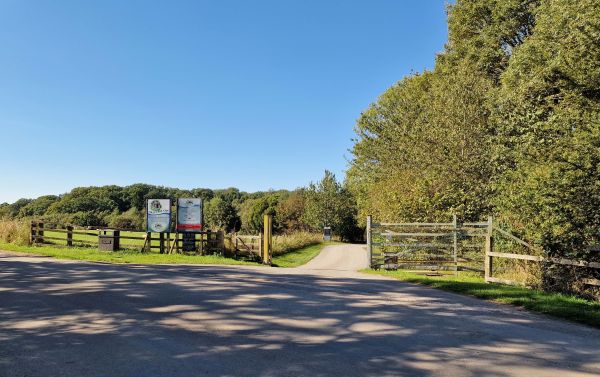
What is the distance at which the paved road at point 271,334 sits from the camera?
4.91 metres

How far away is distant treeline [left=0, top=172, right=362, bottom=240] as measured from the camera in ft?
195

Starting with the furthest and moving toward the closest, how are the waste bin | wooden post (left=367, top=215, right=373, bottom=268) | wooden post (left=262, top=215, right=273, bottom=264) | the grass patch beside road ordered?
the waste bin, wooden post (left=262, top=215, right=273, bottom=264), wooden post (left=367, top=215, right=373, bottom=268), the grass patch beside road

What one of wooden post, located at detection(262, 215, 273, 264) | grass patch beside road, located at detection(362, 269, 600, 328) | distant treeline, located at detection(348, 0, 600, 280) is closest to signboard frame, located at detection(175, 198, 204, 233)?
wooden post, located at detection(262, 215, 273, 264)

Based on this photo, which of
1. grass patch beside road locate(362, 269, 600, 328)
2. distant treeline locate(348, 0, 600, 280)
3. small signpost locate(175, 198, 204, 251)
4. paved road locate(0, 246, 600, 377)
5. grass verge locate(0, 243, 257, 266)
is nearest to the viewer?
paved road locate(0, 246, 600, 377)

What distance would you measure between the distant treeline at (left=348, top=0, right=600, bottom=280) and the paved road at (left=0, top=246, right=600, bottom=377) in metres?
4.80

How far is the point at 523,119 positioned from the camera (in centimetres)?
1788

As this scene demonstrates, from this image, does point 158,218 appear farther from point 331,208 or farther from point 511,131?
point 331,208

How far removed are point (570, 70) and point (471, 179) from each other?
25.9ft

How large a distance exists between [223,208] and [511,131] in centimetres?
8602

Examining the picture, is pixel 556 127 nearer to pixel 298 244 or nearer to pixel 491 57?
pixel 491 57

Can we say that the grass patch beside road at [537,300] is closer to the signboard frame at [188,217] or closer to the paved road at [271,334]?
the paved road at [271,334]

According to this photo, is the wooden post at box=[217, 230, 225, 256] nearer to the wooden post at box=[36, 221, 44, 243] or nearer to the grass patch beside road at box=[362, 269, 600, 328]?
the wooden post at box=[36, 221, 44, 243]

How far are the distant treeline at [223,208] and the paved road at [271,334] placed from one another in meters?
17.6

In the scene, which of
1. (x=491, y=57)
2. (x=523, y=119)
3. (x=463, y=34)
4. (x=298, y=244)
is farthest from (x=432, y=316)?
(x=298, y=244)
